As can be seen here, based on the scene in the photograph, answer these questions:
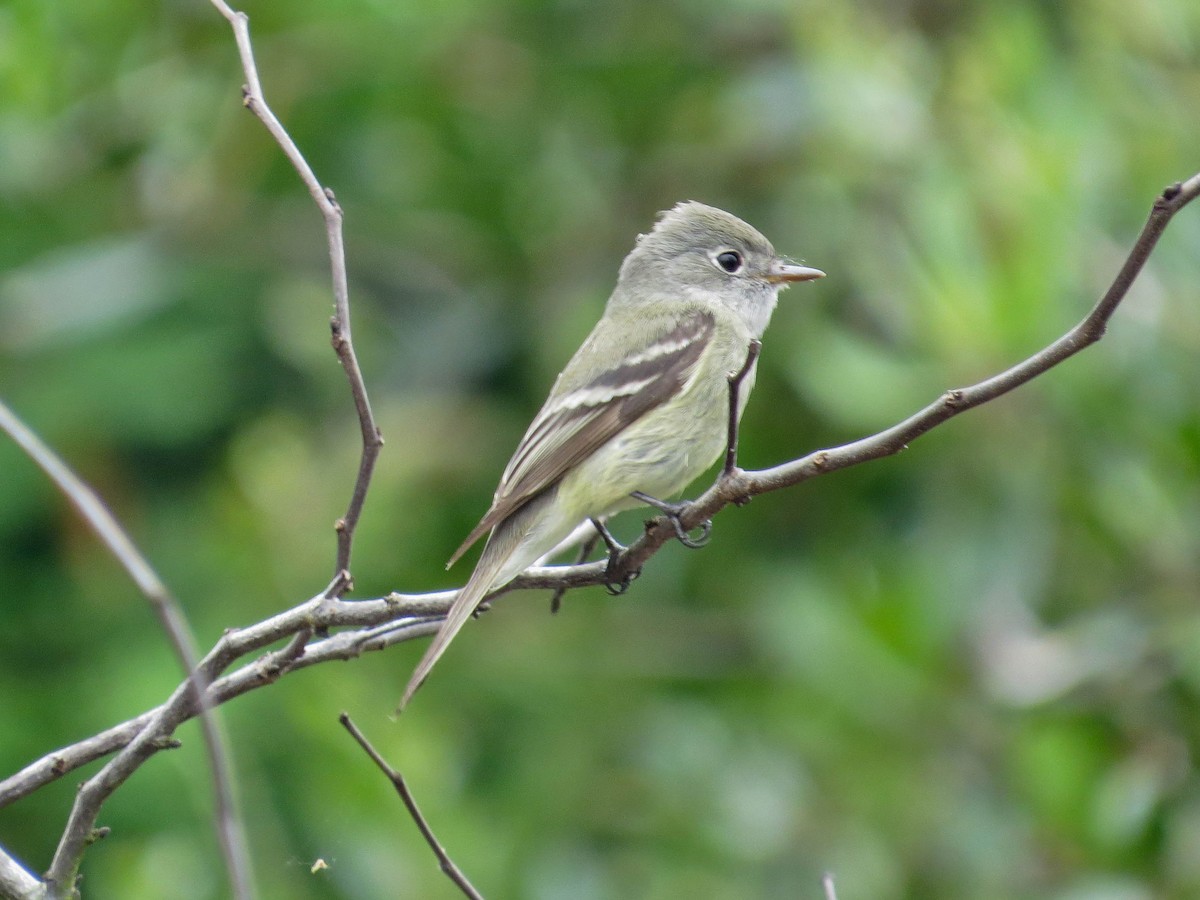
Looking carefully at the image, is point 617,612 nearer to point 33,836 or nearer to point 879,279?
point 879,279

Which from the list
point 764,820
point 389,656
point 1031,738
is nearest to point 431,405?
point 389,656

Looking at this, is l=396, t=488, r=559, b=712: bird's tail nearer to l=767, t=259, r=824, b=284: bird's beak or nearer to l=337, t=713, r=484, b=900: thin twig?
l=337, t=713, r=484, b=900: thin twig

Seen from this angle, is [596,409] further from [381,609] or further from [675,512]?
[381,609]

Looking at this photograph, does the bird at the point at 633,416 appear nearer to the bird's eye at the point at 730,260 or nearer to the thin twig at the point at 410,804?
the bird's eye at the point at 730,260

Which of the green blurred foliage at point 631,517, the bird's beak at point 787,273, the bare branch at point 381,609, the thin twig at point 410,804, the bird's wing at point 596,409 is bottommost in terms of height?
the green blurred foliage at point 631,517

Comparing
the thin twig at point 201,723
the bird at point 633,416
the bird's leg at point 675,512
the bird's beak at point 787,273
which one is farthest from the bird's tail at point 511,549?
the bird's beak at point 787,273

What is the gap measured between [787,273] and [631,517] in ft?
4.59

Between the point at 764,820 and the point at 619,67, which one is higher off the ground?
the point at 619,67

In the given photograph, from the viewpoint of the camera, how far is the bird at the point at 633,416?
370 cm

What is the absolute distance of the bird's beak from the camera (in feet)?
14.3

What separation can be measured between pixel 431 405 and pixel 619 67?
69.3 inches

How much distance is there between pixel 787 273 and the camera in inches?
176

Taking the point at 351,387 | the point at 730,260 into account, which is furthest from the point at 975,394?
the point at 730,260

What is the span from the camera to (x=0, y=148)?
224 inches
